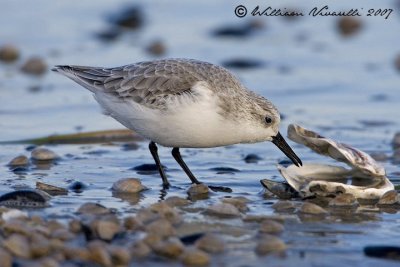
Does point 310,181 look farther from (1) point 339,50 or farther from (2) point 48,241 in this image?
(1) point 339,50

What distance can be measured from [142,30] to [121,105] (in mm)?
8139

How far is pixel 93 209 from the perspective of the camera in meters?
6.63

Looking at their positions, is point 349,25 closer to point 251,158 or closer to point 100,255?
point 251,158

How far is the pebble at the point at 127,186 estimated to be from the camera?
7.52 meters

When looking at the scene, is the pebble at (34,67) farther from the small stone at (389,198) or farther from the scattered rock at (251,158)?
the small stone at (389,198)

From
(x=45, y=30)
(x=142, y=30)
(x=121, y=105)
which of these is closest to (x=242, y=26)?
(x=142, y=30)

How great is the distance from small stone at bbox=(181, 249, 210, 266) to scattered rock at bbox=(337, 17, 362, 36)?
11.0 meters

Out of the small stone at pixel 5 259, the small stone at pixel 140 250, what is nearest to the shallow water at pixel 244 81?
the small stone at pixel 140 250

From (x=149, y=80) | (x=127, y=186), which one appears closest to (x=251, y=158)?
(x=149, y=80)

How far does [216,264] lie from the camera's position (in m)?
5.56

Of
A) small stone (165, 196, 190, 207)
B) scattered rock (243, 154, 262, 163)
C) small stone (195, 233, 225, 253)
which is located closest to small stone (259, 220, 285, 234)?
small stone (195, 233, 225, 253)

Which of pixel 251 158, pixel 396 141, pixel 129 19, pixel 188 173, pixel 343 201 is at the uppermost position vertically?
pixel 129 19

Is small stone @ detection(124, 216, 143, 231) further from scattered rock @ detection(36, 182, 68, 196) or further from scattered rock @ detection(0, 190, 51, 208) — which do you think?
scattered rock @ detection(36, 182, 68, 196)

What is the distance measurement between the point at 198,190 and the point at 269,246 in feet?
6.02
